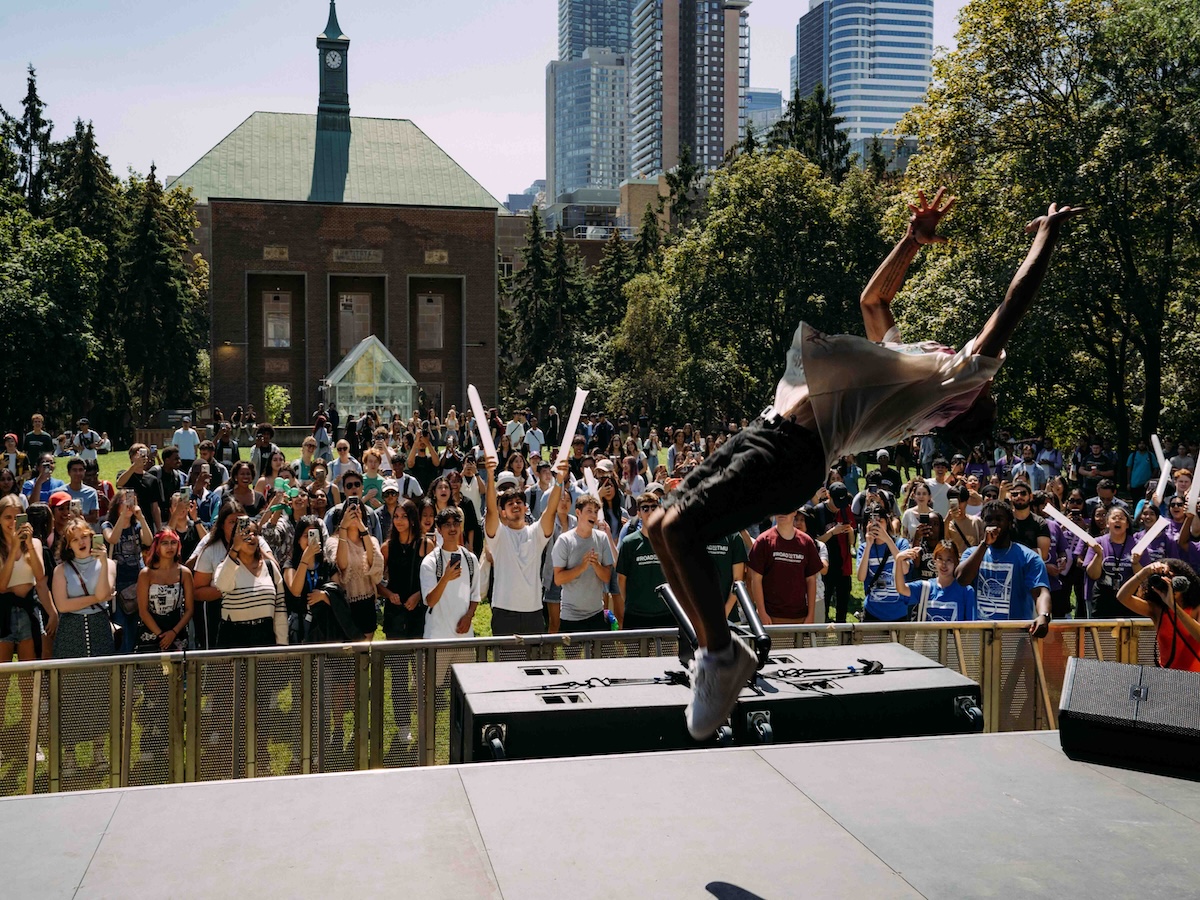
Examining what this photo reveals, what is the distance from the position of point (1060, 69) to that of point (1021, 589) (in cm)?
2311

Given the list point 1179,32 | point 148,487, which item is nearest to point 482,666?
point 148,487

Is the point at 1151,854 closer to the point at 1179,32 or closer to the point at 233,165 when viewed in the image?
the point at 1179,32

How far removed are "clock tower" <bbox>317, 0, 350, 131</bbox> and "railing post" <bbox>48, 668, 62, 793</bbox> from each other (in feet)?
210

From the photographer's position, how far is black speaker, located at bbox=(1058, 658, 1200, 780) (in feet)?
18.3

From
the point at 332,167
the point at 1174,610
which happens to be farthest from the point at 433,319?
the point at 1174,610

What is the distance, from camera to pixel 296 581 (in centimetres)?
906

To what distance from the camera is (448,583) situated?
8844 mm

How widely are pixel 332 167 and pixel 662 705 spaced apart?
62.8 m

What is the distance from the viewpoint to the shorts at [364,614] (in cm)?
917

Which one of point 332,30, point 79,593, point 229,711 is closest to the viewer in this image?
point 229,711

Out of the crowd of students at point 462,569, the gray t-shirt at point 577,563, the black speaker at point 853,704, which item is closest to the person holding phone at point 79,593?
the crowd of students at point 462,569

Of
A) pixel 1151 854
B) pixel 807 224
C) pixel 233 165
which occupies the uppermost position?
pixel 233 165

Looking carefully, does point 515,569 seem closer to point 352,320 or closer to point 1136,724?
point 1136,724

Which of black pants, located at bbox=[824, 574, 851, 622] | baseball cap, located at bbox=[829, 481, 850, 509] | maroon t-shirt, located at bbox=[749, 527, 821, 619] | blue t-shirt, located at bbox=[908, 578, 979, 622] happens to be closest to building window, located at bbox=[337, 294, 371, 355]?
baseball cap, located at bbox=[829, 481, 850, 509]
